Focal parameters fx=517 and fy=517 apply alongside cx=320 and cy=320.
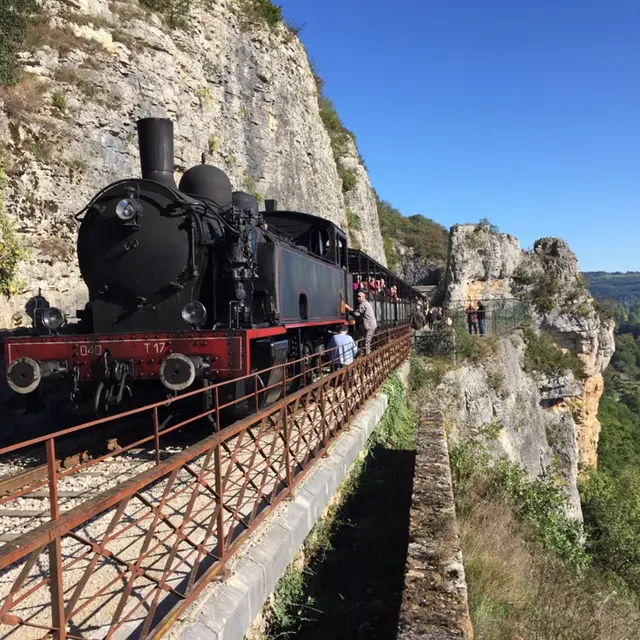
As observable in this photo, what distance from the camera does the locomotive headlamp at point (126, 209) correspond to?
6.35 meters

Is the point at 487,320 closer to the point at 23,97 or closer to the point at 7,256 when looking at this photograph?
the point at 23,97

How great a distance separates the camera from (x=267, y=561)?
130 inches

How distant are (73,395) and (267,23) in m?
18.9


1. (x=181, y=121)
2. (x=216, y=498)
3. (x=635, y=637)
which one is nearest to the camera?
(x=216, y=498)

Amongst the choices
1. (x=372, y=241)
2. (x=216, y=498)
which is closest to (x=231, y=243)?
(x=216, y=498)

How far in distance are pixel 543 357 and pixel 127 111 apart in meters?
19.3

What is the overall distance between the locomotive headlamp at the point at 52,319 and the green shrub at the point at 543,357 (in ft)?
63.0

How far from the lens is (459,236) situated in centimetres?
3162

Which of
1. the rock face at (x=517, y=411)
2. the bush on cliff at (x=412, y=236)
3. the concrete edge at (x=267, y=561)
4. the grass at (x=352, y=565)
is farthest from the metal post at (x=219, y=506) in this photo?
the bush on cliff at (x=412, y=236)

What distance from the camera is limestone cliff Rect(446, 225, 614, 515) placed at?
649 inches

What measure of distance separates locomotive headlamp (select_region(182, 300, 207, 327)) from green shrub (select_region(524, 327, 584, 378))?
60.5 ft

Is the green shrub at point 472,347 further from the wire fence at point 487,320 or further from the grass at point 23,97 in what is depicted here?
the grass at point 23,97

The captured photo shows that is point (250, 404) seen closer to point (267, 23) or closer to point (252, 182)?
point (252, 182)

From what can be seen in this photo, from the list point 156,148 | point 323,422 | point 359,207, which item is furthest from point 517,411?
point 359,207
